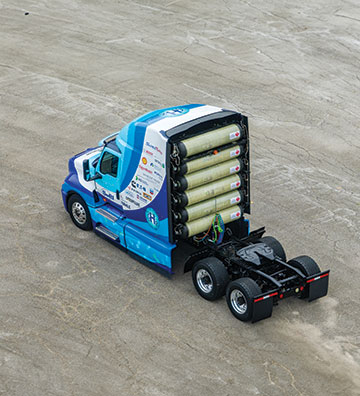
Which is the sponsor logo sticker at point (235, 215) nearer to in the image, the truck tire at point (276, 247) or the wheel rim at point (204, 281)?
the truck tire at point (276, 247)

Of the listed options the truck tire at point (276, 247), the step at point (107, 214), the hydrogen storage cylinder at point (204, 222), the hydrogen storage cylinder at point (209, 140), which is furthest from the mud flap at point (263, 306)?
the step at point (107, 214)

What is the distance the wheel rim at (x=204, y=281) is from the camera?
1414 cm

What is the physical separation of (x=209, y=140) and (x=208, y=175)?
0.72 m

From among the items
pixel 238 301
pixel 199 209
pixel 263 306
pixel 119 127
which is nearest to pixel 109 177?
pixel 199 209

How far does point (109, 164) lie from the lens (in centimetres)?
1567

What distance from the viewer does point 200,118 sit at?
14203 millimetres

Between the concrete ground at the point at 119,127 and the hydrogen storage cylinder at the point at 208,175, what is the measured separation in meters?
2.16

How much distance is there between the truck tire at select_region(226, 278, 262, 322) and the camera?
1320 centimetres

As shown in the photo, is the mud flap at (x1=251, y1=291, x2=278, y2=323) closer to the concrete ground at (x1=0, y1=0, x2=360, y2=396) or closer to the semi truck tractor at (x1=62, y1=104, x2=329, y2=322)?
the semi truck tractor at (x1=62, y1=104, x2=329, y2=322)

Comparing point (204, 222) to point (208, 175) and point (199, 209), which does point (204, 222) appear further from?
point (208, 175)

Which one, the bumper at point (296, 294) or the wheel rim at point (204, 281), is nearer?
the bumper at point (296, 294)

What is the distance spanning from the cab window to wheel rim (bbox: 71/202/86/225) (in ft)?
4.29

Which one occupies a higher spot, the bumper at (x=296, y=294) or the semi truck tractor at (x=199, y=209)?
the semi truck tractor at (x=199, y=209)

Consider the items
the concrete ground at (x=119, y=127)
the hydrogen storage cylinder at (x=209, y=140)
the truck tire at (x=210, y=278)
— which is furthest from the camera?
the truck tire at (x=210, y=278)
